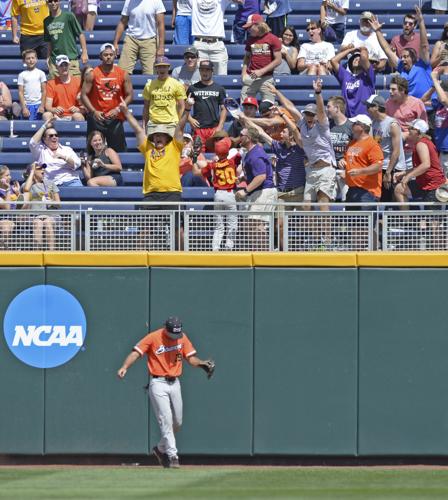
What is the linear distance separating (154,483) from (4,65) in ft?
33.8

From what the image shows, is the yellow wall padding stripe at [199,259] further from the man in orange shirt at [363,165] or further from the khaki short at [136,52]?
the khaki short at [136,52]

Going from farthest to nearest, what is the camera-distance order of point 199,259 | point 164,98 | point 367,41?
point 367,41 → point 164,98 → point 199,259

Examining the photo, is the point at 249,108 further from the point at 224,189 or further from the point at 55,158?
the point at 55,158

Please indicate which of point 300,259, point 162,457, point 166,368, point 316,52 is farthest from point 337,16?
point 162,457

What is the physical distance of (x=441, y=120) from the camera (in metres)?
17.6

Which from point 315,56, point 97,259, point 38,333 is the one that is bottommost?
point 38,333

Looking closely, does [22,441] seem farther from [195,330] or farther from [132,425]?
[195,330]

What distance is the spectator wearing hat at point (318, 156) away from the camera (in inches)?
629

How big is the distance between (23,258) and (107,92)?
4141 mm

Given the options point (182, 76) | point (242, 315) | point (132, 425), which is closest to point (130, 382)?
point (132, 425)

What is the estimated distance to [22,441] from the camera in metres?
15.6

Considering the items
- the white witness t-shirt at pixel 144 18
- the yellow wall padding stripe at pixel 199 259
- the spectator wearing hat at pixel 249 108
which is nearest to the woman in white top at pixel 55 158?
the spectator wearing hat at pixel 249 108

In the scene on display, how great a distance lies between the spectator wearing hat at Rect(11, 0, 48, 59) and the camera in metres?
21.5

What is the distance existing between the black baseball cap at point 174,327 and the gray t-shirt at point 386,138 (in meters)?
3.53
